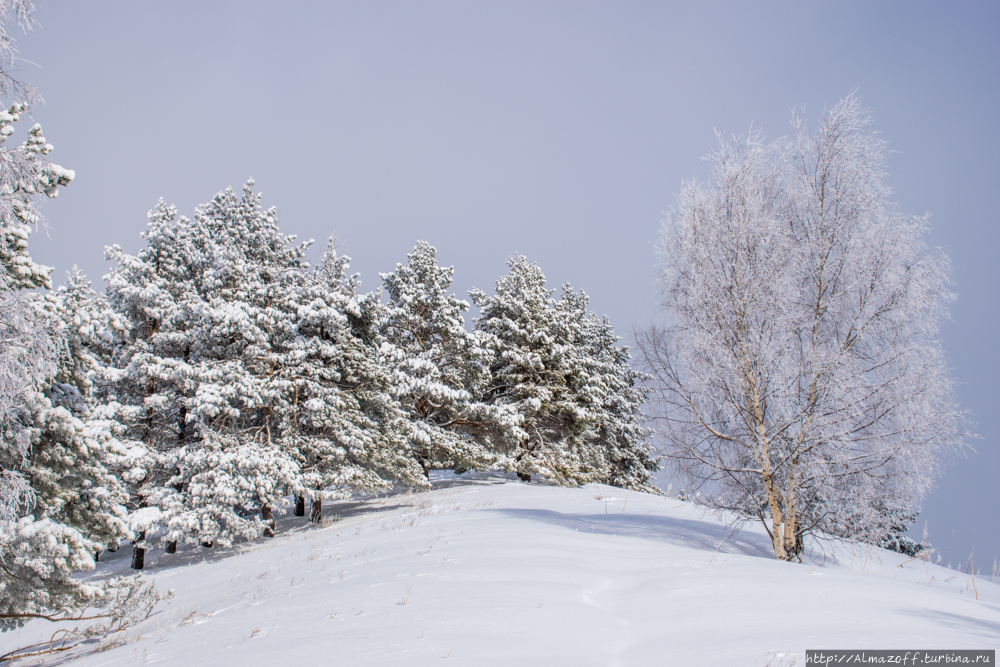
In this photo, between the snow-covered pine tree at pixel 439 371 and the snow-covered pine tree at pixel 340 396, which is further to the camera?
the snow-covered pine tree at pixel 439 371

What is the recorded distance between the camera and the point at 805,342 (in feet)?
29.6

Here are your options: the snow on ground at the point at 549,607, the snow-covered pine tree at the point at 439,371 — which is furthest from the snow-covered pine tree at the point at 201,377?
the snow-covered pine tree at the point at 439,371

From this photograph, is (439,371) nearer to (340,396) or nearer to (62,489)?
(340,396)

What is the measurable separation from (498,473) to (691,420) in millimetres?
24196

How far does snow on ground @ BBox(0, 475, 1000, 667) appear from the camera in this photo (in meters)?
3.93

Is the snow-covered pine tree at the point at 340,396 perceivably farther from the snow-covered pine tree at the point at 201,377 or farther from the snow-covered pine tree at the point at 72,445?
the snow-covered pine tree at the point at 72,445

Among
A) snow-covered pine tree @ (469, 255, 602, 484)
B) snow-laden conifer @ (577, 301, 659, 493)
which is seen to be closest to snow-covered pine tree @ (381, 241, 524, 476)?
snow-covered pine tree @ (469, 255, 602, 484)

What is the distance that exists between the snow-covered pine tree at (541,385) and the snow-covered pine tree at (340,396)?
6079mm

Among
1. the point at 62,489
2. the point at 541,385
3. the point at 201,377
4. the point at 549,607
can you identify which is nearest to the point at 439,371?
the point at 541,385

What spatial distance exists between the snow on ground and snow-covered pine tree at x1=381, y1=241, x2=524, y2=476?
11.7m

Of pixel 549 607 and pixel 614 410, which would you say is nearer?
pixel 549 607

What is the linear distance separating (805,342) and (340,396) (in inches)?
589

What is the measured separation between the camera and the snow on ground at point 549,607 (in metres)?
3.93

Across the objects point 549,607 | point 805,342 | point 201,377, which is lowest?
point 549,607
